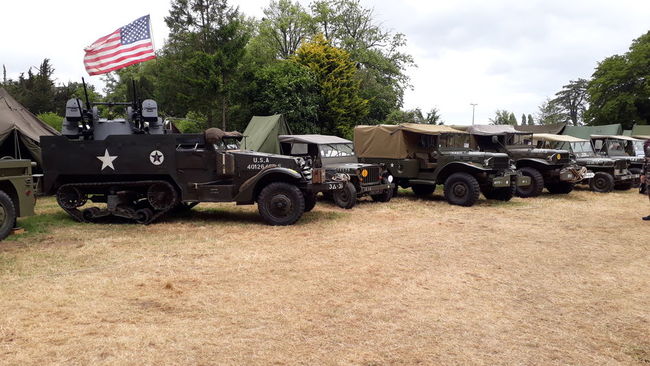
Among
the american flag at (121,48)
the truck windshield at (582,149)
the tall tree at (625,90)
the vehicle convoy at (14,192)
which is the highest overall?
the tall tree at (625,90)

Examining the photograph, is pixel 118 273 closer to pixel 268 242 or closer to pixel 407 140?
pixel 268 242

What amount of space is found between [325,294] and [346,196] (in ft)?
20.6

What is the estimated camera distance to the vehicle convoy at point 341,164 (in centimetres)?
1138

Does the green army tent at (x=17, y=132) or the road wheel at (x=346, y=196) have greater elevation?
the green army tent at (x=17, y=132)

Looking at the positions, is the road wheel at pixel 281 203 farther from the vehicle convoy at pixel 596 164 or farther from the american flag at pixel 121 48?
the vehicle convoy at pixel 596 164

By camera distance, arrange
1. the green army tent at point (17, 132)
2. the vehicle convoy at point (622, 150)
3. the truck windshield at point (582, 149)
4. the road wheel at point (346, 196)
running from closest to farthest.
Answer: the road wheel at point (346, 196) < the green army tent at point (17, 132) < the truck windshield at point (582, 149) < the vehicle convoy at point (622, 150)

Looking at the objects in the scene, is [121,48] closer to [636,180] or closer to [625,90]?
[636,180]

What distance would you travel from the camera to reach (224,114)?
25531mm

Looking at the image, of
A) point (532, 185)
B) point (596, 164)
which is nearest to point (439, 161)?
point (532, 185)

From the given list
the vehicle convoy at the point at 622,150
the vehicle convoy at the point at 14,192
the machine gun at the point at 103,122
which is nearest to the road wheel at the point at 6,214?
the vehicle convoy at the point at 14,192

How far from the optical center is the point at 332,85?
29.1 meters

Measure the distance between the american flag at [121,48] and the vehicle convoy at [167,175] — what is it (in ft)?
7.49

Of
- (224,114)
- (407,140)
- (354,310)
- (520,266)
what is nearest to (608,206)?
(407,140)

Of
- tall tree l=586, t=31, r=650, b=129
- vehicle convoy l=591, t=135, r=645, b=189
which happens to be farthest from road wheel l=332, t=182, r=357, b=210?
tall tree l=586, t=31, r=650, b=129
